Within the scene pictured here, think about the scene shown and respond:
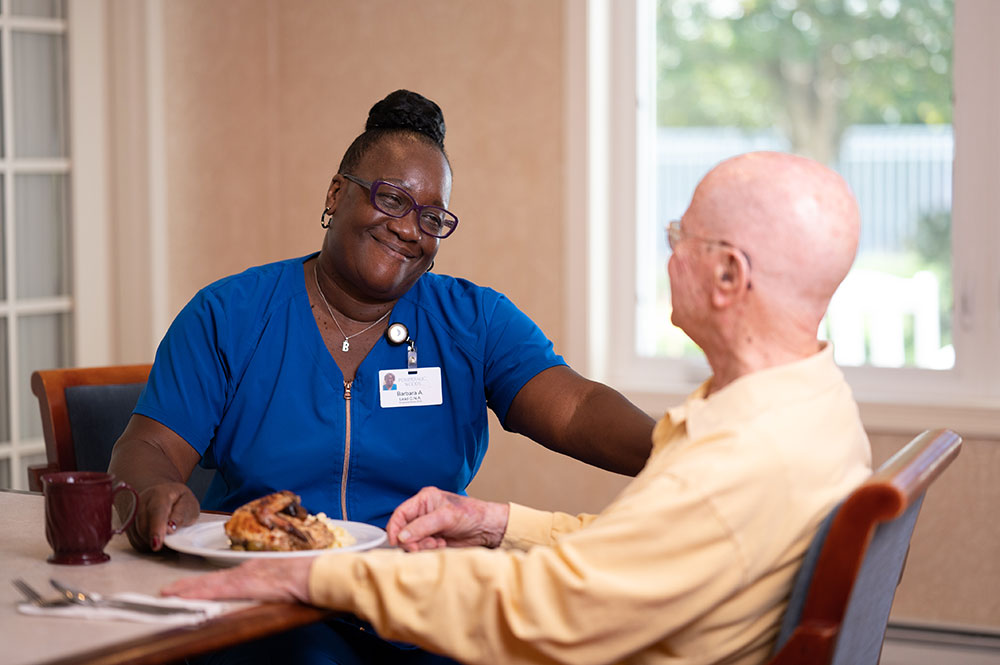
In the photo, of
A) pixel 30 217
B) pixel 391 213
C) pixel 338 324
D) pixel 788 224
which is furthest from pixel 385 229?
pixel 30 217

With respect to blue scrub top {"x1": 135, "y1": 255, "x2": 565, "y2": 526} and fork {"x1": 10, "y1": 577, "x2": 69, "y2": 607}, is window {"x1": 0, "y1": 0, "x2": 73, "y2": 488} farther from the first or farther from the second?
fork {"x1": 10, "y1": 577, "x2": 69, "y2": 607}

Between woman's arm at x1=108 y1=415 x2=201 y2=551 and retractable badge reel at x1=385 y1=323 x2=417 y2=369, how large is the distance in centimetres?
40

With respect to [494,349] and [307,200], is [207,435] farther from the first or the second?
[307,200]

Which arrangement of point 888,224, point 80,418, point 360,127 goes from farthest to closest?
point 360,127, point 888,224, point 80,418

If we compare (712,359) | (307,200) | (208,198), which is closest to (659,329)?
(307,200)

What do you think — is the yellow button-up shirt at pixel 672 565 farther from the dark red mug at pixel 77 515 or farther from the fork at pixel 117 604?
the dark red mug at pixel 77 515

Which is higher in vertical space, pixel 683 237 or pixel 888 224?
pixel 888 224

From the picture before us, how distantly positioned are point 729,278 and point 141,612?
2.47 ft

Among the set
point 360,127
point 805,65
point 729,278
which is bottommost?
point 729,278

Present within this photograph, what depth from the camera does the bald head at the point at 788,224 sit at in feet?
4.26

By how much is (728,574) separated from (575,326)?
252cm

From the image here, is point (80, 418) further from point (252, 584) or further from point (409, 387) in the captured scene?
point (252, 584)

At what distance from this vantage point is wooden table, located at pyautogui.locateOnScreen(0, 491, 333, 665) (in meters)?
Answer: 1.12

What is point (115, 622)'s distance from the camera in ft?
3.96
